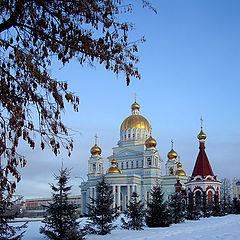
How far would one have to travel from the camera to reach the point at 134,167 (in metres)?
56.1

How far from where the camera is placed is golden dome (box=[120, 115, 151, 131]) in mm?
59375

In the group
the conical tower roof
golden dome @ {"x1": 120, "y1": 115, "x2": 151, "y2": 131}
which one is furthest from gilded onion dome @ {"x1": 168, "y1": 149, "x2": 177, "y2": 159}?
the conical tower roof

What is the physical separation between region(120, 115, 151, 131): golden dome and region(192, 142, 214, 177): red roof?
47.5 ft

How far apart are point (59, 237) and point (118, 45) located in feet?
31.5

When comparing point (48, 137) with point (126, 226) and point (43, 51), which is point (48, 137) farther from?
point (126, 226)

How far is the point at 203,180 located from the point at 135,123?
18.8m

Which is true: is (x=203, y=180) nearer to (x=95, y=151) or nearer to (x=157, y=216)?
(x=95, y=151)

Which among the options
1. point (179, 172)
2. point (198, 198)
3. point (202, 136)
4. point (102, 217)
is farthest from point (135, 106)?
point (102, 217)

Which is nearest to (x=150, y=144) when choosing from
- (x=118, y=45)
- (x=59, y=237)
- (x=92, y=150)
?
(x=92, y=150)

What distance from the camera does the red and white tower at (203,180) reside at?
44875 mm

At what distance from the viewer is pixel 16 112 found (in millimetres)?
5461

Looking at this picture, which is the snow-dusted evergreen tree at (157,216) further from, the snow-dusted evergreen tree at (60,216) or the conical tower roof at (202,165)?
the conical tower roof at (202,165)

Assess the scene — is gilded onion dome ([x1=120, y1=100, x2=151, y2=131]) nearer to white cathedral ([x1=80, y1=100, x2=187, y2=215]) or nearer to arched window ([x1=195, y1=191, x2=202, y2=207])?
white cathedral ([x1=80, y1=100, x2=187, y2=215])

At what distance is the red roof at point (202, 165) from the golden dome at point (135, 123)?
47.5 feet
